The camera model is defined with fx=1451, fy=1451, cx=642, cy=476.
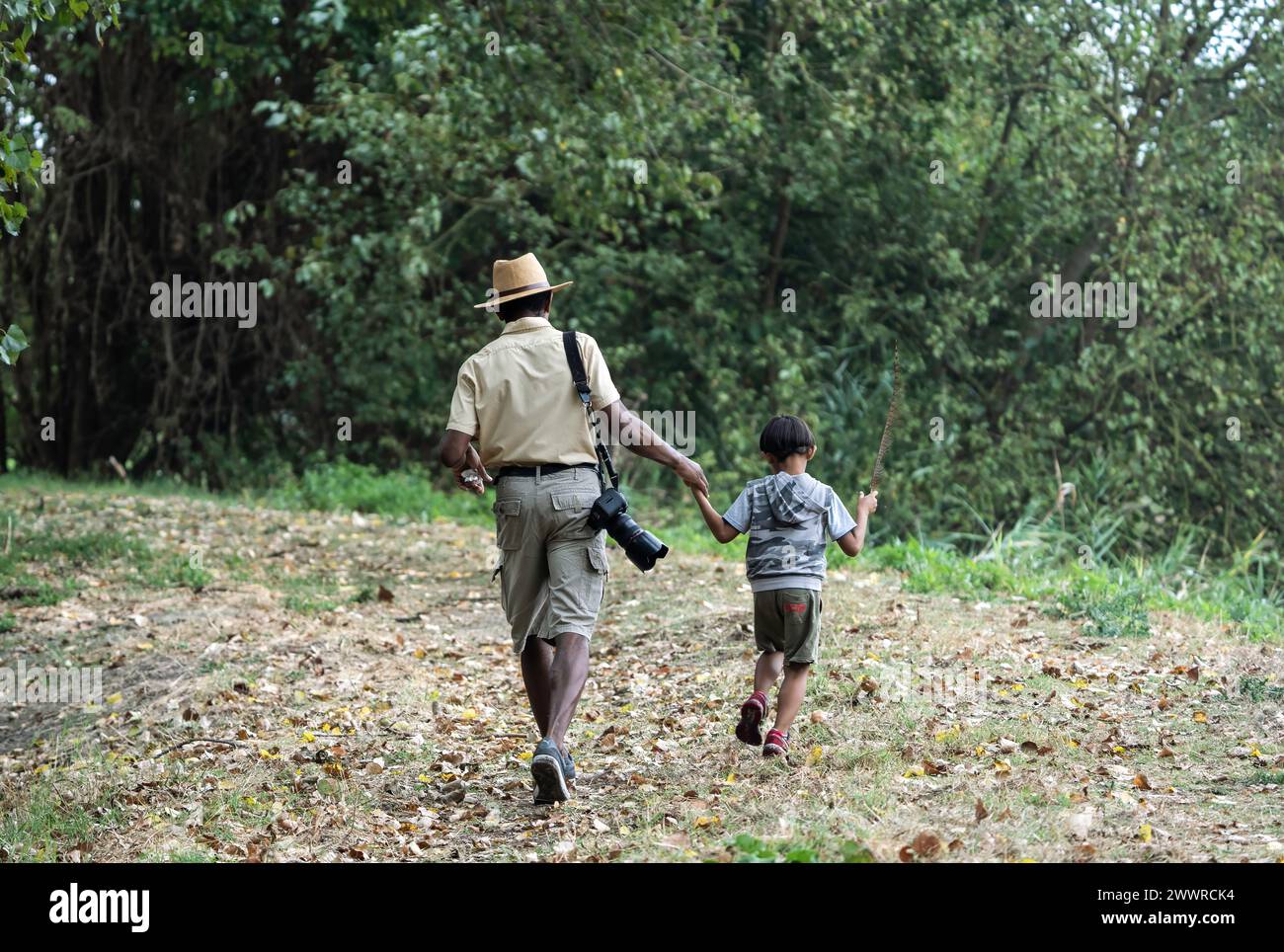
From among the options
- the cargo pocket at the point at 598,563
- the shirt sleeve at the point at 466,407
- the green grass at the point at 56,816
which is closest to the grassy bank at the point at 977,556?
the green grass at the point at 56,816

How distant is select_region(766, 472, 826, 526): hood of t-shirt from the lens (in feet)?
19.5

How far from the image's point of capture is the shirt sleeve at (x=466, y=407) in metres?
5.71

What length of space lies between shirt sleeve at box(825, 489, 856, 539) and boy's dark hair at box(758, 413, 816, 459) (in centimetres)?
23

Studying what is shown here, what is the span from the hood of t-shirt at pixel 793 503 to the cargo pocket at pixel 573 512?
0.80m

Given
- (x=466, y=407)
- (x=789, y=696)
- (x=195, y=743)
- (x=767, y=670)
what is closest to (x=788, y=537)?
(x=767, y=670)

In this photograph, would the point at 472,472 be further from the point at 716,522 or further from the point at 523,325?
the point at 716,522

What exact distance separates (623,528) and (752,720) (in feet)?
3.34

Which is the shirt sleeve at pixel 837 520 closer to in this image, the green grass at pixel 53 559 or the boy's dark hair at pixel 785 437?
the boy's dark hair at pixel 785 437

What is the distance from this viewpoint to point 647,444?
5.71 m

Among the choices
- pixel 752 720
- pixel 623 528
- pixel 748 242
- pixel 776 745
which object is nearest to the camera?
pixel 623 528

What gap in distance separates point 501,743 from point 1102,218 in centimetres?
A: 1049

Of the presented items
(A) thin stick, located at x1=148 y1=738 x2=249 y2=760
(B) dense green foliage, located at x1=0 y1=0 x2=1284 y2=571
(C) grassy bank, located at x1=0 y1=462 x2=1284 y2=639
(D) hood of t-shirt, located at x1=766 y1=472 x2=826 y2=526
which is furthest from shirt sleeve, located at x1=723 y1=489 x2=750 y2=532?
(B) dense green foliage, located at x1=0 y1=0 x2=1284 y2=571
